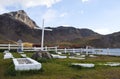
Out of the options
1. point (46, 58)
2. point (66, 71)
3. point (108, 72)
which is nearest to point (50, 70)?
point (66, 71)

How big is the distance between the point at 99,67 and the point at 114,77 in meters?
4.00

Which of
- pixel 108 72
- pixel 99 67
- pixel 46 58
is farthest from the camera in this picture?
pixel 46 58

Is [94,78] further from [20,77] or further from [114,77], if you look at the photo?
[20,77]

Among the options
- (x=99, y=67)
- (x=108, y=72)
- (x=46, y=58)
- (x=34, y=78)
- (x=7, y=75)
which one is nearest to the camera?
(x=34, y=78)

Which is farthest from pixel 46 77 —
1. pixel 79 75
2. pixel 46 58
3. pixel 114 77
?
pixel 46 58

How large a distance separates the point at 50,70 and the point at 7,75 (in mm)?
2939

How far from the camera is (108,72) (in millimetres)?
17844

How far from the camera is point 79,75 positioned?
16422 mm

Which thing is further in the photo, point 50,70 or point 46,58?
point 46,58

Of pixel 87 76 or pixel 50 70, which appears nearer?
pixel 87 76

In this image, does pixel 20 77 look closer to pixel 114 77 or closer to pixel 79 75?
pixel 79 75

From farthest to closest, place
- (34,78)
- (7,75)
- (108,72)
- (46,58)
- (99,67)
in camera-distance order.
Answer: (46,58), (99,67), (108,72), (7,75), (34,78)

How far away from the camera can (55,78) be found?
1540cm

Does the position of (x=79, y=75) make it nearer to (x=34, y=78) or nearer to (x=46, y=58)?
(x=34, y=78)
